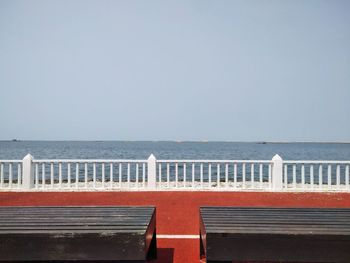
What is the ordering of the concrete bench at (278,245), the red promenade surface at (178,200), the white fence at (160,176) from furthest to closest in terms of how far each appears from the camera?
the white fence at (160,176) → the red promenade surface at (178,200) → the concrete bench at (278,245)

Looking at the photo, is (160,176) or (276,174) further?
(276,174)

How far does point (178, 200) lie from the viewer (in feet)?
27.2

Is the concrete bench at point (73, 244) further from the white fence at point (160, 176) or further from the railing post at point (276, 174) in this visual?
the railing post at point (276, 174)

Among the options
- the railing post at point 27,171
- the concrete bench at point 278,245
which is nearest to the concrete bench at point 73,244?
the concrete bench at point 278,245

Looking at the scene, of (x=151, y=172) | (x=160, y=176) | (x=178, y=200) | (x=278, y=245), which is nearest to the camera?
(x=278, y=245)

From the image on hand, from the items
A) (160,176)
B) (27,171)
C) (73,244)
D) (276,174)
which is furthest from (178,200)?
(73,244)

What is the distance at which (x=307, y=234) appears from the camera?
2.69 m

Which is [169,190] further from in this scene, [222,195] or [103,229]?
[103,229]

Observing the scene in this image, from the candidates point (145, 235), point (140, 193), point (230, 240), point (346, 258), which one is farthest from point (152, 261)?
point (140, 193)

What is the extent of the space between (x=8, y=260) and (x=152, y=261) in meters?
2.00

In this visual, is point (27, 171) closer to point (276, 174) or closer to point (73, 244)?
point (73, 244)

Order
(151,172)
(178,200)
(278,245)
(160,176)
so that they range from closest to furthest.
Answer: (278,245) < (178,200) < (160,176) < (151,172)

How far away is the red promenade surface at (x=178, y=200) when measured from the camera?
648 centimetres

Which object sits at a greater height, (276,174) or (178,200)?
(276,174)
